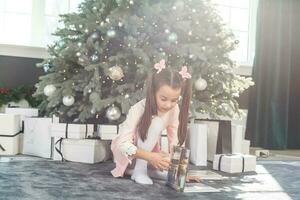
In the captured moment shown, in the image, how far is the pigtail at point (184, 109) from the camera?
1.90 m

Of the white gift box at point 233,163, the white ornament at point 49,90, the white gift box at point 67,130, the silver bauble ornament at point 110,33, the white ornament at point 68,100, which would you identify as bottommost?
the white gift box at point 233,163

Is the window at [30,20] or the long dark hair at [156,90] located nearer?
the long dark hair at [156,90]

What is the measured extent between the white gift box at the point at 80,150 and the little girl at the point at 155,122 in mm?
517

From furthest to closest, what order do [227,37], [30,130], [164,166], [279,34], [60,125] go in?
[279,34]
[227,37]
[30,130]
[60,125]
[164,166]

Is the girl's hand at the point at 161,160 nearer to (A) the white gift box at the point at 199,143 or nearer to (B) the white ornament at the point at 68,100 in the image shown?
(A) the white gift box at the point at 199,143

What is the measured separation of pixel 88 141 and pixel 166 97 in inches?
32.8

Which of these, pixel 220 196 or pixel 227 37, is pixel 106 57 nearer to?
pixel 227 37

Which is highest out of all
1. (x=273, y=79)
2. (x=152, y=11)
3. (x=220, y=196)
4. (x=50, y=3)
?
(x=50, y=3)

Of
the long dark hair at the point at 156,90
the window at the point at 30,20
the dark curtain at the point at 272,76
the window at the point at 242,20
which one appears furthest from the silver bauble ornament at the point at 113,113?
the window at the point at 242,20

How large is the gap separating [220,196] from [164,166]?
0.28 meters

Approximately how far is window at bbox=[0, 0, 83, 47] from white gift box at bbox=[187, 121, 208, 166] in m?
1.65

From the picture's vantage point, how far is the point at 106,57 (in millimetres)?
2744

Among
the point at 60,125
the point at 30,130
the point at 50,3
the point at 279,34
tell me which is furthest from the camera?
the point at 279,34

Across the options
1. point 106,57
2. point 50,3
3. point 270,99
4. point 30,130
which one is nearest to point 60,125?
point 30,130
